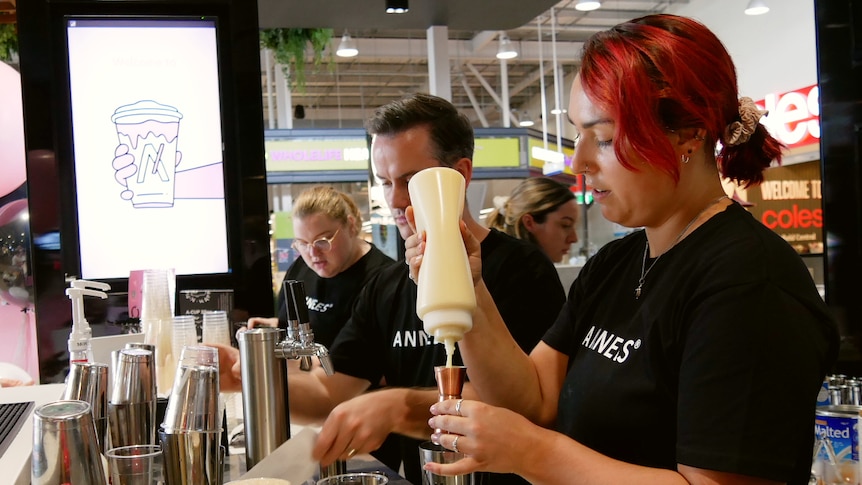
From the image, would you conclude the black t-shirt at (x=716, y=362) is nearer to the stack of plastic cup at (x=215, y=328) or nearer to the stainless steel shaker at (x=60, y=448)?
the stainless steel shaker at (x=60, y=448)

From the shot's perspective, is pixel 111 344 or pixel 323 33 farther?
pixel 323 33

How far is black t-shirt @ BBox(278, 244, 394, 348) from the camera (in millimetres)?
3551

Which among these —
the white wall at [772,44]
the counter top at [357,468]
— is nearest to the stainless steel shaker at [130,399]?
the counter top at [357,468]

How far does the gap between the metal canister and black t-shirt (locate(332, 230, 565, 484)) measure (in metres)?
0.69

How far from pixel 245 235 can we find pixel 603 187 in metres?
1.45

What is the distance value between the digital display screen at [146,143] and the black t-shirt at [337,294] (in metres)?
1.14

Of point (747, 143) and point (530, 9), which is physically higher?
point (530, 9)

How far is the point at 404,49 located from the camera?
1462cm

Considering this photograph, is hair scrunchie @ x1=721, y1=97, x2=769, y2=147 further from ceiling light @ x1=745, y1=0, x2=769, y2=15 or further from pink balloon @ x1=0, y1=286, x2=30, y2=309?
ceiling light @ x1=745, y1=0, x2=769, y2=15

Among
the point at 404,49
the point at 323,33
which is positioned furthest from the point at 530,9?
the point at 404,49

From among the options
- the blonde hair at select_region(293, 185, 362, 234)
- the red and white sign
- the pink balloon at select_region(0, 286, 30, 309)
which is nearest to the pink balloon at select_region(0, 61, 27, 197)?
the pink balloon at select_region(0, 286, 30, 309)

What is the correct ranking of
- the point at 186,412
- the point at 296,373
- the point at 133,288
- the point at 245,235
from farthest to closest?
the point at 245,235 < the point at 296,373 < the point at 133,288 < the point at 186,412

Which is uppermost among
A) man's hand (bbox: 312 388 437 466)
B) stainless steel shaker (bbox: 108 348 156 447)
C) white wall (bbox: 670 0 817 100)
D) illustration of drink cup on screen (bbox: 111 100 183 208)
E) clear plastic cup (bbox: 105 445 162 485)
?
white wall (bbox: 670 0 817 100)

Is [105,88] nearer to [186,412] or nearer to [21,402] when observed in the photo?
[21,402]
